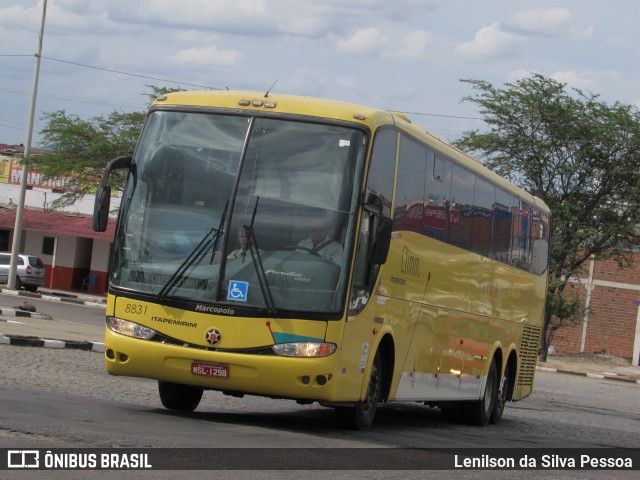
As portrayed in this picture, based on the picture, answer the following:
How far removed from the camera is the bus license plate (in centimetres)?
1196

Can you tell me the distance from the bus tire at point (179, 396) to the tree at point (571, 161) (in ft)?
95.2

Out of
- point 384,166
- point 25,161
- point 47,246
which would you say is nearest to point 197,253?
point 384,166

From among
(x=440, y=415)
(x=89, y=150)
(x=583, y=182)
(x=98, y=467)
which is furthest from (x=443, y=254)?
(x=89, y=150)

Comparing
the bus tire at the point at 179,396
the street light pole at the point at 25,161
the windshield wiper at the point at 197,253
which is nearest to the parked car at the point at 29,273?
the street light pole at the point at 25,161

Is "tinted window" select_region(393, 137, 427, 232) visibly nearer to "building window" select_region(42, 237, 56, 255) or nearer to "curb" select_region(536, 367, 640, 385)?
"curb" select_region(536, 367, 640, 385)

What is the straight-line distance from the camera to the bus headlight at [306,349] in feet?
38.9

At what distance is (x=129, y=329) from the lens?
12.4 metres

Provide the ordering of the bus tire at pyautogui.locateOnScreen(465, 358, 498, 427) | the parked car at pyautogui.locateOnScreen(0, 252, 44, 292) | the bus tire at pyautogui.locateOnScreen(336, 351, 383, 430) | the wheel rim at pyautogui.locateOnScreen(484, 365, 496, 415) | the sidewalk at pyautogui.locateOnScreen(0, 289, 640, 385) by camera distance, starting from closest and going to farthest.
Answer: the bus tire at pyautogui.locateOnScreen(336, 351, 383, 430) < the bus tire at pyautogui.locateOnScreen(465, 358, 498, 427) < the wheel rim at pyautogui.locateOnScreen(484, 365, 496, 415) < the sidewalk at pyautogui.locateOnScreen(0, 289, 640, 385) < the parked car at pyautogui.locateOnScreen(0, 252, 44, 292)

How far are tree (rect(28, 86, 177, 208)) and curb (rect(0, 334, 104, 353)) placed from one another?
78.4 feet

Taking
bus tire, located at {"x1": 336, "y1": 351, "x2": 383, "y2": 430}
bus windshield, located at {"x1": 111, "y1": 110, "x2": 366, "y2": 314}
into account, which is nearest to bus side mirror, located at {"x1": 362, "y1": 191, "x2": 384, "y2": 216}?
bus windshield, located at {"x1": 111, "y1": 110, "x2": 366, "y2": 314}

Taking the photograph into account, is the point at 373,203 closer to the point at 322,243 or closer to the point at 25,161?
the point at 322,243

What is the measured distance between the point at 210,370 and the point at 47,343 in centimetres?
1055

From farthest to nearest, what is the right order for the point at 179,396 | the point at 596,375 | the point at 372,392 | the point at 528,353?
the point at 596,375 < the point at 528,353 < the point at 179,396 < the point at 372,392

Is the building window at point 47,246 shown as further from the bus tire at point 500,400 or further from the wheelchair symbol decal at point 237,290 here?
the wheelchair symbol decal at point 237,290
